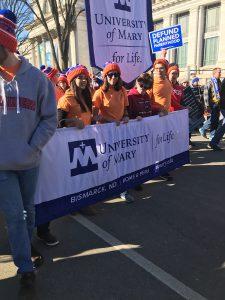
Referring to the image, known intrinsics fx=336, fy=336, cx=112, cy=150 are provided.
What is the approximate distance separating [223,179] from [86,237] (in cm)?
297

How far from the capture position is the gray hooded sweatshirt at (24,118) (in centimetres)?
246

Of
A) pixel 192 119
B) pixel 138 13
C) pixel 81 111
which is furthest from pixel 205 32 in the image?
pixel 81 111

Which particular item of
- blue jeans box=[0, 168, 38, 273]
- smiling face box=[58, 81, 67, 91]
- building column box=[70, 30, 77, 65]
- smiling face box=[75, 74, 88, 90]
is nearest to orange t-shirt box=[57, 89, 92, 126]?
smiling face box=[75, 74, 88, 90]

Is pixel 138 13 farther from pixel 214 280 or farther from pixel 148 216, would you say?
pixel 214 280

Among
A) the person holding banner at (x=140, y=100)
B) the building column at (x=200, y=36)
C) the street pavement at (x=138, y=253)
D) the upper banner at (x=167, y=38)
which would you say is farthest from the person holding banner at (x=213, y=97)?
the building column at (x=200, y=36)

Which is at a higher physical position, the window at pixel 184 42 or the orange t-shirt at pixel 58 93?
the window at pixel 184 42

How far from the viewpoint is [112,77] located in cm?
457

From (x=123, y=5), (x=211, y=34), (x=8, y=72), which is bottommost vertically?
(x=8, y=72)

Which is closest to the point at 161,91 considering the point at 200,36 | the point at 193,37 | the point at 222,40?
the point at 222,40

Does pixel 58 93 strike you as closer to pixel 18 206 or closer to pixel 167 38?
pixel 18 206

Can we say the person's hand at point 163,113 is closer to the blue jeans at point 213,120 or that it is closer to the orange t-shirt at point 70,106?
the orange t-shirt at point 70,106

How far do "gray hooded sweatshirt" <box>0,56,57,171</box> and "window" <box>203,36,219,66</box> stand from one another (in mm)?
36704

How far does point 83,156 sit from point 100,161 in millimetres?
346

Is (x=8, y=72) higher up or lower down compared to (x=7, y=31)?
lower down
